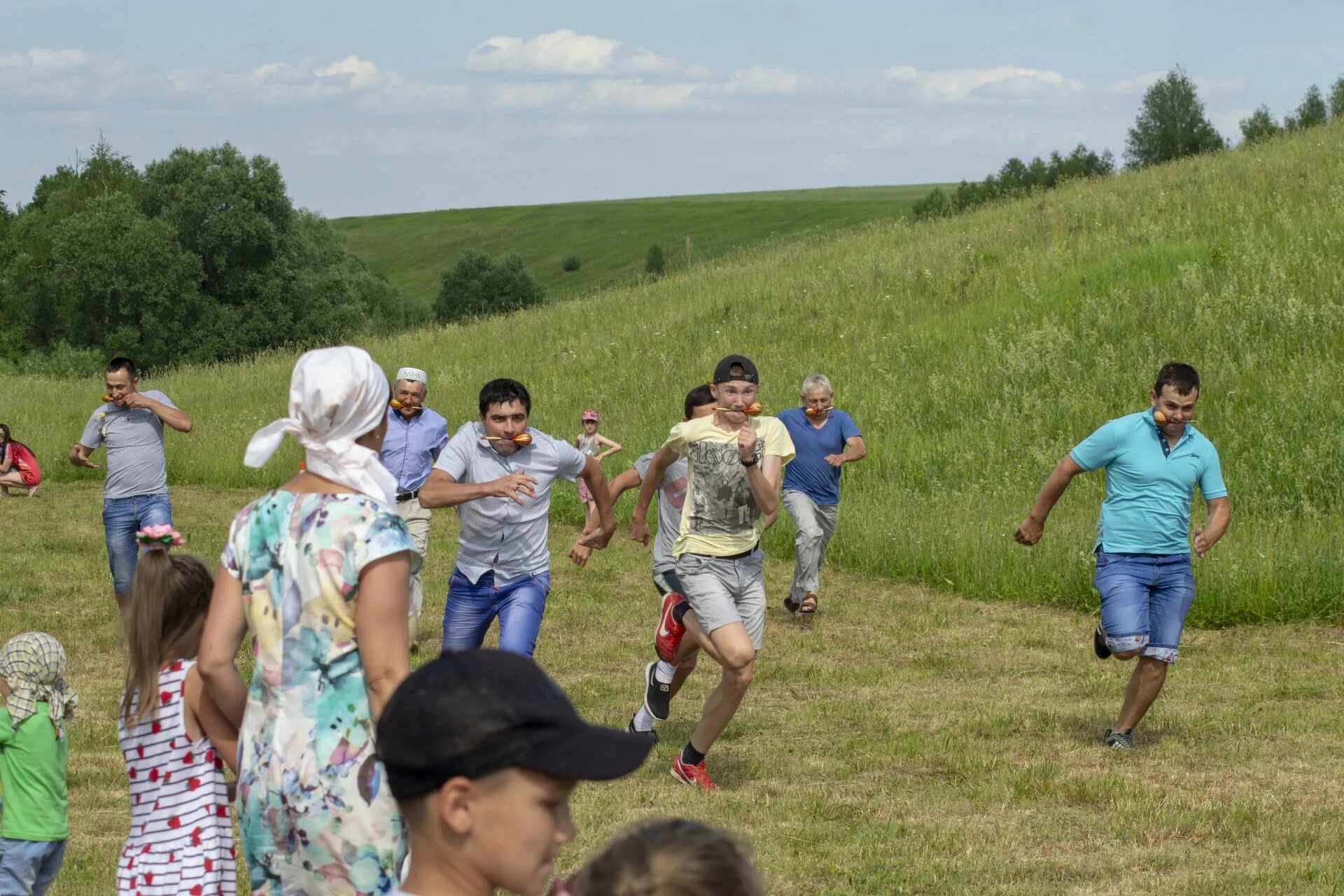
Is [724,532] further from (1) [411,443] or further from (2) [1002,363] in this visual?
(2) [1002,363]

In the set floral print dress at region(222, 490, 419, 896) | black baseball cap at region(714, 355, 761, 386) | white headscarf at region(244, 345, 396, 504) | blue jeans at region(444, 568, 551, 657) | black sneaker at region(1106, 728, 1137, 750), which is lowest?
black sneaker at region(1106, 728, 1137, 750)

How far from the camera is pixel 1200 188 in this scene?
85.4 feet

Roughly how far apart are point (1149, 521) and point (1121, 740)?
4.31ft

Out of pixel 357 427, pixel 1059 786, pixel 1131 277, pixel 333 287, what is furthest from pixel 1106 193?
pixel 333 287

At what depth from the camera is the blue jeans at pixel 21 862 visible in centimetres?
485

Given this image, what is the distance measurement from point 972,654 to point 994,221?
1979cm

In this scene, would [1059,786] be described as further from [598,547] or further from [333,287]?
[333,287]

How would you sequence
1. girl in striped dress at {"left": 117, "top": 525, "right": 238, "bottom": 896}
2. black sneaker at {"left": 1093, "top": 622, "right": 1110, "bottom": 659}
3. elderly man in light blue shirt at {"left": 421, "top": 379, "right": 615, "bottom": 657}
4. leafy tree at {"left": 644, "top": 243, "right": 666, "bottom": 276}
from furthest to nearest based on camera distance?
leafy tree at {"left": 644, "top": 243, "right": 666, "bottom": 276} < black sneaker at {"left": 1093, "top": 622, "right": 1110, "bottom": 659} < elderly man in light blue shirt at {"left": 421, "top": 379, "right": 615, "bottom": 657} < girl in striped dress at {"left": 117, "top": 525, "right": 238, "bottom": 896}

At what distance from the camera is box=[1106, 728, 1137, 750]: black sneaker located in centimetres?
841

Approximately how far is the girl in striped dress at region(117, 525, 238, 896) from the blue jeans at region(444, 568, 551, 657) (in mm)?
3257

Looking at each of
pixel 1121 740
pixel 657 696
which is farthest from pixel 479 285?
pixel 1121 740

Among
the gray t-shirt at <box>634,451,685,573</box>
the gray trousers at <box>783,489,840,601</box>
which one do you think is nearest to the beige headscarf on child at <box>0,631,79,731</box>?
the gray t-shirt at <box>634,451,685,573</box>

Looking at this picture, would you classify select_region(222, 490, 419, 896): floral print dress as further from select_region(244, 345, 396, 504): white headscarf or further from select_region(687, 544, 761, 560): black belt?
select_region(687, 544, 761, 560): black belt

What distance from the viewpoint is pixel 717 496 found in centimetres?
745
